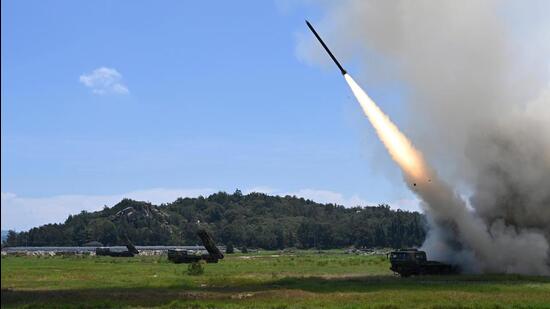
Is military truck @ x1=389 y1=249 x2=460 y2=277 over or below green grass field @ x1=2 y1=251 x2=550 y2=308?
over

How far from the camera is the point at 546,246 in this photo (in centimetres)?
5897

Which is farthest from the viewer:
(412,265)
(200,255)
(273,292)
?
(200,255)

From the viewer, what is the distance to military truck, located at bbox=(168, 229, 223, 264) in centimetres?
8431

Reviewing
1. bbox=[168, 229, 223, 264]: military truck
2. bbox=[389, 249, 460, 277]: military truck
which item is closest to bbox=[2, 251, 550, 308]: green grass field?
bbox=[389, 249, 460, 277]: military truck

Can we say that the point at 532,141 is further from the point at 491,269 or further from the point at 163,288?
the point at 163,288

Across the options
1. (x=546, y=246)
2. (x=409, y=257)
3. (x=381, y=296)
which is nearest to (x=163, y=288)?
(x=381, y=296)

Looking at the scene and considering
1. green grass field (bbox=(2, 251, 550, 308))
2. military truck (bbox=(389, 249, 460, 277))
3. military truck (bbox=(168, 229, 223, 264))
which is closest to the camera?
green grass field (bbox=(2, 251, 550, 308))

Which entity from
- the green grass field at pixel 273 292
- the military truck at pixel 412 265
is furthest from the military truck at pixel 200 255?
the military truck at pixel 412 265

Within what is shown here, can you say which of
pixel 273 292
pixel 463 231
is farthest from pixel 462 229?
pixel 273 292

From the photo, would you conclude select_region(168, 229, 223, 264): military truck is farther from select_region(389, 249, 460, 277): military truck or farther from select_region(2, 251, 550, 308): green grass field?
select_region(389, 249, 460, 277): military truck

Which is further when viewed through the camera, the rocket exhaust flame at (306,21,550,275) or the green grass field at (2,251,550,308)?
the rocket exhaust flame at (306,21,550,275)

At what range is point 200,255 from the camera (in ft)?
293

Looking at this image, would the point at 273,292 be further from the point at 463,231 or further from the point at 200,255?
the point at 200,255

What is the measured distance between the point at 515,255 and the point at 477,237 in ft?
12.6
